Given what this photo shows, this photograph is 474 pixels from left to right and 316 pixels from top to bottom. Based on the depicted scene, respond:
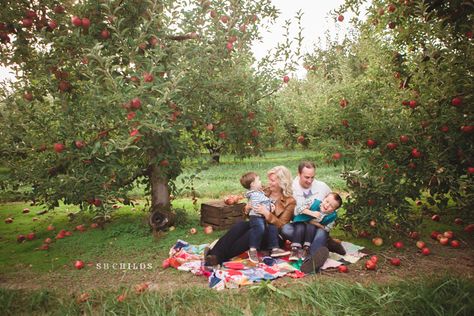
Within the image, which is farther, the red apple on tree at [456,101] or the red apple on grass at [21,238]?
the red apple on grass at [21,238]

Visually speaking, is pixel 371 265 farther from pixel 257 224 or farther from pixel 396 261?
pixel 257 224

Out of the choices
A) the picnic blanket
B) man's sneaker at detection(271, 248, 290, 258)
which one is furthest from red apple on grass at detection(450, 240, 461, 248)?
man's sneaker at detection(271, 248, 290, 258)

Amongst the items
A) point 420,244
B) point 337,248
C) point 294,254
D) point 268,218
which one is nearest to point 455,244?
point 420,244

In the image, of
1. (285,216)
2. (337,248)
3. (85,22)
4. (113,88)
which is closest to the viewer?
(113,88)

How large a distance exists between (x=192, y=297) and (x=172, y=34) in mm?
3677

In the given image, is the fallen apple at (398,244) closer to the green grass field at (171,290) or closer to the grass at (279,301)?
the green grass field at (171,290)

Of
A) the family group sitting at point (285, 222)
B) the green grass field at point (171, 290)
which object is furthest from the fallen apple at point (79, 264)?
the family group sitting at point (285, 222)

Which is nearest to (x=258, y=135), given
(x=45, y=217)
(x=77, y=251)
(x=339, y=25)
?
(x=77, y=251)

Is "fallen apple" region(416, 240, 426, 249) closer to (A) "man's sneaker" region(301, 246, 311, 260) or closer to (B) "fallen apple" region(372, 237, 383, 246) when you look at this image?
(B) "fallen apple" region(372, 237, 383, 246)

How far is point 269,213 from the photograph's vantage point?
520 centimetres

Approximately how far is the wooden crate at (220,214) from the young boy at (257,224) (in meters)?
1.15

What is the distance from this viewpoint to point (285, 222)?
5.48m

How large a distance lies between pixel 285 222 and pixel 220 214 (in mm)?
1335

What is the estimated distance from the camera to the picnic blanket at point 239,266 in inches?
176
